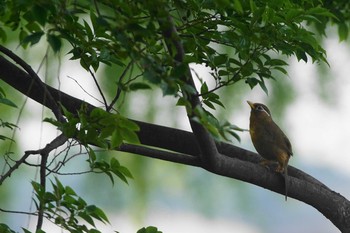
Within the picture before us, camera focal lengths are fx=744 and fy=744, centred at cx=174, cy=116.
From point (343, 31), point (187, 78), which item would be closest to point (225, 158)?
point (187, 78)

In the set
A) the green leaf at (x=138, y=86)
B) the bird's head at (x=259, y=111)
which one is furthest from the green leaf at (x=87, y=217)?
the bird's head at (x=259, y=111)

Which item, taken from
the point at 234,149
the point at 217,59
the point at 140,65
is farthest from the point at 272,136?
the point at 140,65

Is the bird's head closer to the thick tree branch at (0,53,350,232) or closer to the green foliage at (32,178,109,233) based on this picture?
the thick tree branch at (0,53,350,232)

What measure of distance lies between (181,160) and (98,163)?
49 cm

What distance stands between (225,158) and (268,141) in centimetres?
87

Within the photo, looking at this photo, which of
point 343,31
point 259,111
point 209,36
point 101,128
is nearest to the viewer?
point 101,128

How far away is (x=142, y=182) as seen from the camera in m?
7.90

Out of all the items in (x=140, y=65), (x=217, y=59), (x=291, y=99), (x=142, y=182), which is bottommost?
(x=140, y=65)

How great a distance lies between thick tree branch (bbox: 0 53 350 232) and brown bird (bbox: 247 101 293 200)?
0.16 m

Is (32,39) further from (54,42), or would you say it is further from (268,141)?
(268,141)

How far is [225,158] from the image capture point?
3150mm

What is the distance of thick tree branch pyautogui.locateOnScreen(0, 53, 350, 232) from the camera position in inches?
127

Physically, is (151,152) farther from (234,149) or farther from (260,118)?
(260,118)

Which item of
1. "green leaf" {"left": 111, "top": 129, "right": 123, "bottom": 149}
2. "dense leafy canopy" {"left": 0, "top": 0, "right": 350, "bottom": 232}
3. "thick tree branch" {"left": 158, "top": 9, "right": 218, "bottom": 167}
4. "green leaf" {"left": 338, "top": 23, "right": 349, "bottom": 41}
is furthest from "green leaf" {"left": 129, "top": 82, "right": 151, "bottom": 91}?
"green leaf" {"left": 338, "top": 23, "right": 349, "bottom": 41}
